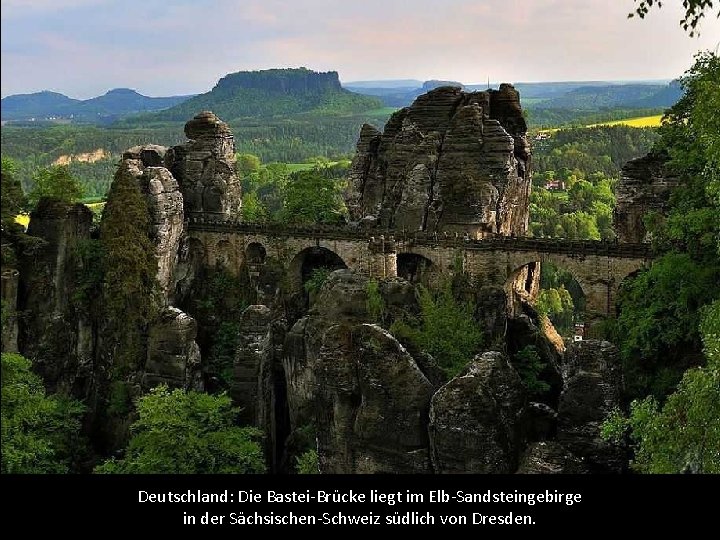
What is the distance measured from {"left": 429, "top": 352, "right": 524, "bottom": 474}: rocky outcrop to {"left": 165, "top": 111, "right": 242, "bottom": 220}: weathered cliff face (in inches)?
1336

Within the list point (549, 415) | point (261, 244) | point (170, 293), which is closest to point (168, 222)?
point (170, 293)

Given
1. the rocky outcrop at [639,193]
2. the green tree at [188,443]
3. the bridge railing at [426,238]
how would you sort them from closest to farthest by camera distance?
the green tree at [188,443] → the bridge railing at [426,238] → the rocky outcrop at [639,193]

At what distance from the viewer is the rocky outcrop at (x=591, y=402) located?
54.9 ft

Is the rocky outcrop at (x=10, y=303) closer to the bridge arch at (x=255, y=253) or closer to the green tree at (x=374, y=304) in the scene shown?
the green tree at (x=374, y=304)

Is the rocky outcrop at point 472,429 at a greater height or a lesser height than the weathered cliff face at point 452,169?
lesser

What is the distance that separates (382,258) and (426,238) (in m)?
3.71

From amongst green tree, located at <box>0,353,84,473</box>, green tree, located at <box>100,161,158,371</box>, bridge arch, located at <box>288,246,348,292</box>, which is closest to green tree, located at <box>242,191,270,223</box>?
bridge arch, located at <box>288,246,348,292</box>

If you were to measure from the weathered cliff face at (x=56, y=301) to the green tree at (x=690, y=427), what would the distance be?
27.6m

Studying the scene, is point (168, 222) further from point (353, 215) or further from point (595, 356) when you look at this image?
point (595, 356)

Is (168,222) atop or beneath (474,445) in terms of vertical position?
atop

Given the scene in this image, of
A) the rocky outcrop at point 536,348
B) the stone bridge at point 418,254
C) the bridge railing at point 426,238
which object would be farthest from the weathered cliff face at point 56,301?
the rocky outcrop at point 536,348

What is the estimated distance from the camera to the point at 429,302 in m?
27.3

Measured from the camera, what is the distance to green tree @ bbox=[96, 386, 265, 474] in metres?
22.6

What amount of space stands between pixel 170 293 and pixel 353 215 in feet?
51.9
